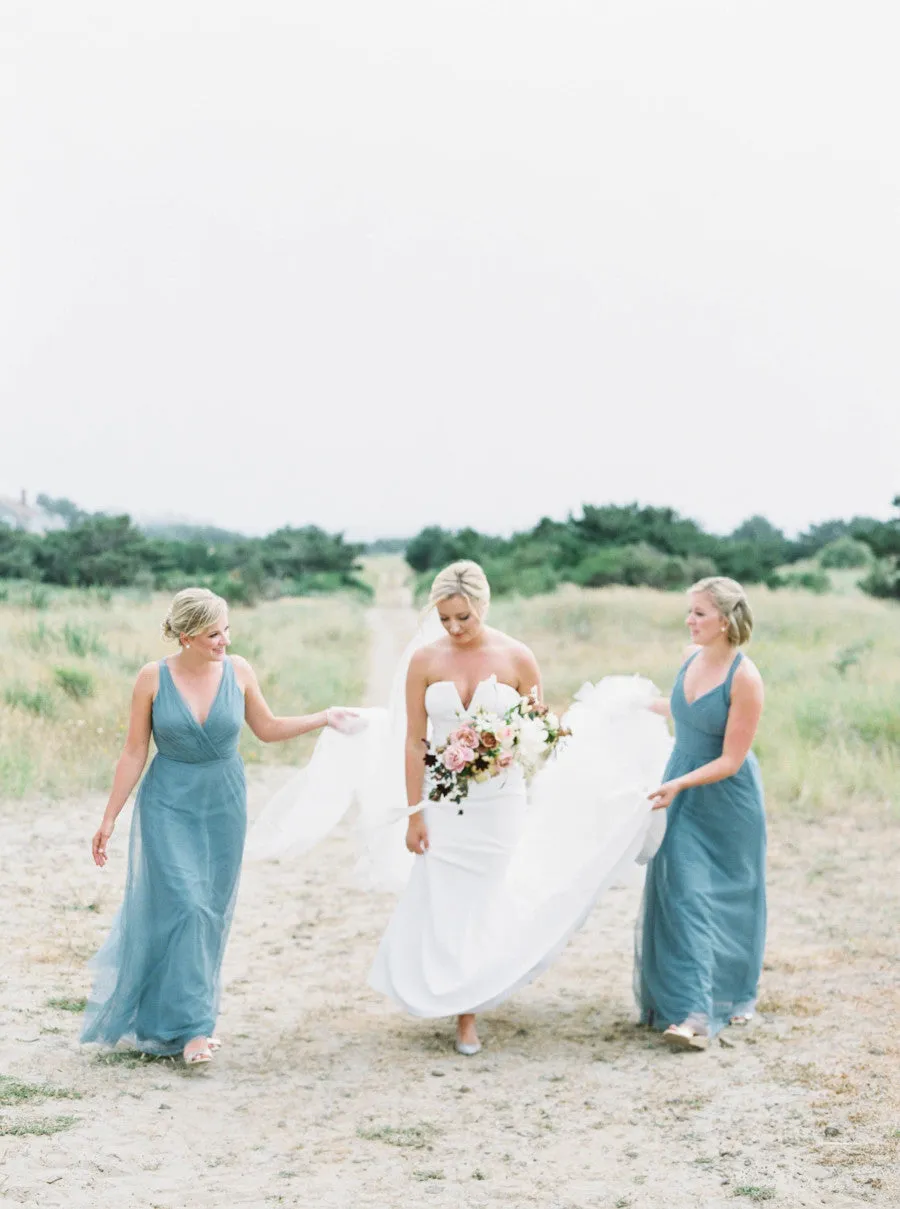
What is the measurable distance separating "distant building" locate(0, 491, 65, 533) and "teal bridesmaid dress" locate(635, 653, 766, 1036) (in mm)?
40288

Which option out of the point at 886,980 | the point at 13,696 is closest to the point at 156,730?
the point at 886,980

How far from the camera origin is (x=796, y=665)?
21.5 m

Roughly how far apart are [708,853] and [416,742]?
5.02 feet

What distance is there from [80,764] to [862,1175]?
9.96m

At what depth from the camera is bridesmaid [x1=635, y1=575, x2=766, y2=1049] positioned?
6.53m

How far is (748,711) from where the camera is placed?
6.51 metres

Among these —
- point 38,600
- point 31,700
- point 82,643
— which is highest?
point 38,600

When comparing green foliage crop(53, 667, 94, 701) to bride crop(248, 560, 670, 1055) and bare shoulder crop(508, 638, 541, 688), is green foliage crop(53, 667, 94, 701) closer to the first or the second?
bride crop(248, 560, 670, 1055)

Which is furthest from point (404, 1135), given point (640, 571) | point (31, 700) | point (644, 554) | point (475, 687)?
point (644, 554)

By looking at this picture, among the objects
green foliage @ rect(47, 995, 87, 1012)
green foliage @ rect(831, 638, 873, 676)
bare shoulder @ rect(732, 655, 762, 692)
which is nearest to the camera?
bare shoulder @ rect(732, 655, 762, 692)

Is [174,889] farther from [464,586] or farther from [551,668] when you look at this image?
[551,668]

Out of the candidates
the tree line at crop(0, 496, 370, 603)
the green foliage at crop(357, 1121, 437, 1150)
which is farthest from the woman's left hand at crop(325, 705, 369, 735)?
the tree line at crop(0, 496, 370, 603)

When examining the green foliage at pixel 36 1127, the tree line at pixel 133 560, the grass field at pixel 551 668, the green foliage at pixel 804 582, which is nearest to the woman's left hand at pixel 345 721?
the green foliage at pixel 36 1127

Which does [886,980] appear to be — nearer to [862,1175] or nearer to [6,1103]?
[862,1175]
